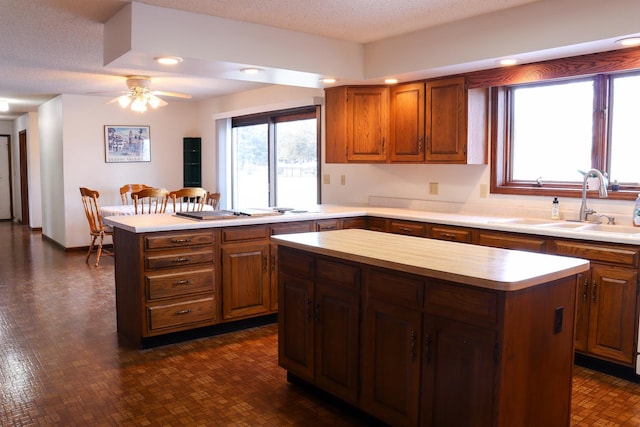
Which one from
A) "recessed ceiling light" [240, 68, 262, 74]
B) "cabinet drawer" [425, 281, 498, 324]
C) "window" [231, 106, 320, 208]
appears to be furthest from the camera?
"window" [231, 106, 320, 208]

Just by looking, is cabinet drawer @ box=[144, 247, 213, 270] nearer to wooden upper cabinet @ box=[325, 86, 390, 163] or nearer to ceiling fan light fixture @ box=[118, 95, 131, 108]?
wooden upper cabinet @ box=[325, 86, 390, 163]

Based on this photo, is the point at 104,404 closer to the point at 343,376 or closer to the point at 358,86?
the point at 343,376

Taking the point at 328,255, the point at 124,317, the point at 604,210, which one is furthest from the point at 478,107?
the point at 124,317

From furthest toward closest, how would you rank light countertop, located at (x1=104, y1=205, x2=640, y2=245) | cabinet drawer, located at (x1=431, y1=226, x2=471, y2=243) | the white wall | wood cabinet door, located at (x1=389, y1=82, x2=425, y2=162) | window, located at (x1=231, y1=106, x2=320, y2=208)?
the white wall < window, located at (x1=231, y1=106, x2=320, y2=208) < wood cabinet door, located at (x1=389, y1=82, x2=425, y2=162) < cabinet drawer, located at (x1=431, y1=226, x2=471, y2=243) < light countertop, located at (x1=104, y1=205, x2=640, y2=245)

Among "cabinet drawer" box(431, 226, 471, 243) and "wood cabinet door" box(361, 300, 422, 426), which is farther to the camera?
"cabinet drawer" box(431, 226, 471, 243)

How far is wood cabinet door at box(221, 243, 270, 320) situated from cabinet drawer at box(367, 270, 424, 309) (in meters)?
1.70

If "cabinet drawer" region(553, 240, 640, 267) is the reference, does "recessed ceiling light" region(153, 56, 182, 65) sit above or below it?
above

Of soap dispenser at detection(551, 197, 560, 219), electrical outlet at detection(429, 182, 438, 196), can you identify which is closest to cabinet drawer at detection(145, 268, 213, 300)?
electrical outlet at detection(429, 182, 438, 196)

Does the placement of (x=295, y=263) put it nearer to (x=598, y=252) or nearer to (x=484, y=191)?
(x=598, y=252)

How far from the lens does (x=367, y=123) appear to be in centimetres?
481

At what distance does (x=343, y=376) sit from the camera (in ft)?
8.57

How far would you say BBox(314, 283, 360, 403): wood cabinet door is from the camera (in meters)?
2.55

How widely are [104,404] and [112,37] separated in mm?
2379

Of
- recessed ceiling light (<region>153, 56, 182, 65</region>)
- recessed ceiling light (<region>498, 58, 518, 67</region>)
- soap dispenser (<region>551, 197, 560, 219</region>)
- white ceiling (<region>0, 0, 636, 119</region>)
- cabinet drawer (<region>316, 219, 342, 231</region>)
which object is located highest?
white ceiling (<region>0, 0, 636, 119</region>)
